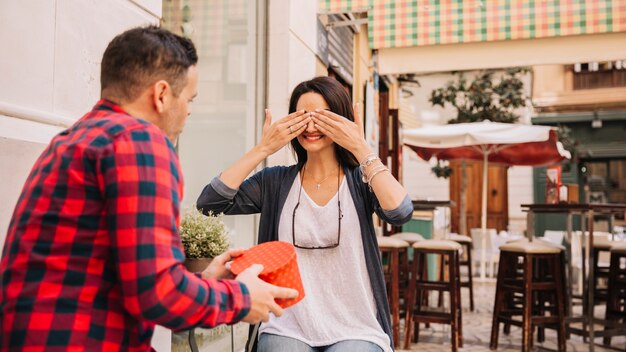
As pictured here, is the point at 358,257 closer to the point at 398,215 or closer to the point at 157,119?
the point at 398,215

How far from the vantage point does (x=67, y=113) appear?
187cm

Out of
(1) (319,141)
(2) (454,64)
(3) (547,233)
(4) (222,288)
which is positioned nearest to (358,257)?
(1) (319,141)

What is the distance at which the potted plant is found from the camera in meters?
1.81

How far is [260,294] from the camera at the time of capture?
1.11 meters

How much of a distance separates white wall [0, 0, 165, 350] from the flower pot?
523mm

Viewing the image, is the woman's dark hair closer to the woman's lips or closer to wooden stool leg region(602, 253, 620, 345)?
the woman's lips

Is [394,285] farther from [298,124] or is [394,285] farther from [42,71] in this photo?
[42,71]

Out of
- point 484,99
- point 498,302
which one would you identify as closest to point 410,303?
point 498,302

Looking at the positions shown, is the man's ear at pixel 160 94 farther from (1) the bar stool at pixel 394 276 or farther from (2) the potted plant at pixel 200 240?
(1) the bar stool at pixel 394 276

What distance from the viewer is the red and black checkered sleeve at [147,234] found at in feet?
3.11

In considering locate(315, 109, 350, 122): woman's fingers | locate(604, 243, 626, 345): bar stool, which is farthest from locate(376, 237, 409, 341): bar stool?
locate(315, 109, 350, 122): woman's fingers

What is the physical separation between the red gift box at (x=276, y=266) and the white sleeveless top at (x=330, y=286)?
0.57 meters

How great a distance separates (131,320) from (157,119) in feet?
1.25

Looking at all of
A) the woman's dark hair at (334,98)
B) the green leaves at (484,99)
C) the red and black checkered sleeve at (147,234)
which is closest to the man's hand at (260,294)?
the red and black checkered sleeve at (147,234)
